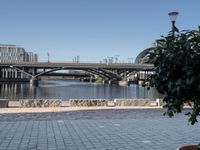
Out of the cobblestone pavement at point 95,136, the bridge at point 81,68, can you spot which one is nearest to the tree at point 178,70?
the cobblestone pavement at point 95,136

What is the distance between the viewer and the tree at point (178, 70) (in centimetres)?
402

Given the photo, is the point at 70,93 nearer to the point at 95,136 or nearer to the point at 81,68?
the point at 81,68

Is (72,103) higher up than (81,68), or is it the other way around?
(81,68)

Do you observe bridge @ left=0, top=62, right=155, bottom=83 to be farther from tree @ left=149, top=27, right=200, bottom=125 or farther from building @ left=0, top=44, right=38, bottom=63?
tree @ left=149, top=27, right=200, bottom=125

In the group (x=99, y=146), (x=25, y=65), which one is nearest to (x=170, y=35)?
(x=99, y=146)

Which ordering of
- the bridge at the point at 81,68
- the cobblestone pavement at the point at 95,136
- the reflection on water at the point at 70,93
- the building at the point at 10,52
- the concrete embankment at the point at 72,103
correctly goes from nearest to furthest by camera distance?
the cobblestone pavement at the point at 95,136, the concrete embankment at the point at 72,103, the reflection on water at the point at 70,93, the bridge at the point at 81,68, the building at the point at 10,52

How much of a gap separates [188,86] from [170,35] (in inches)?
33.9

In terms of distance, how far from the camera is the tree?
402 cm

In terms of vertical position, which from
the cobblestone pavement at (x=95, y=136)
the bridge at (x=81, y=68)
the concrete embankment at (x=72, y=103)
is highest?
the bridge at (x=81, y=68)

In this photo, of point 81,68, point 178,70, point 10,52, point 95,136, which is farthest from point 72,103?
point 10,52

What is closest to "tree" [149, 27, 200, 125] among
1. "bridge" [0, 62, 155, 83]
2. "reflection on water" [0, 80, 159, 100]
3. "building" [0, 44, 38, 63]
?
"reflection on water" [0, 80, 159, 100]

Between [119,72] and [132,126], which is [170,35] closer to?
[132,126]

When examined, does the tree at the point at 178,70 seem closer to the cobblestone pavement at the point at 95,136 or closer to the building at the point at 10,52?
the cobblestone pavement at the point at 95,136

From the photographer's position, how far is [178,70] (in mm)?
4262
